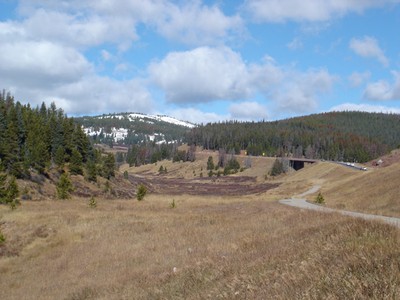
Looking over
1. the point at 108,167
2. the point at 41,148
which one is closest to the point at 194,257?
the point at 41,148

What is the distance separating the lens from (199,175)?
178 meters

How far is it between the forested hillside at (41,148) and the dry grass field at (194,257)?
34731mm

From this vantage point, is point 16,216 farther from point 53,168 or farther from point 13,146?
point 53,168

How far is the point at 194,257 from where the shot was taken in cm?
1434

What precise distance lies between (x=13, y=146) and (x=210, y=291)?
63471mm

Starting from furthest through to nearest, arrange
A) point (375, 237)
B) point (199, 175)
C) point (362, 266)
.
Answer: point (199, 175) → point (375, 237) → point (362, 266)

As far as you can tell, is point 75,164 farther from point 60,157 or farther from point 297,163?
point 297,163

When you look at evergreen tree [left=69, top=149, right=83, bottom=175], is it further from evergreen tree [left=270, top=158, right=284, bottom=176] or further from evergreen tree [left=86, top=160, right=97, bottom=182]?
evergreen tree [left=270, top=158, right=284, bottom=176]

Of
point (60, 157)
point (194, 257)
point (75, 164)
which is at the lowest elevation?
point (194, 257)

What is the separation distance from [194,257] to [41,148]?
61.9m

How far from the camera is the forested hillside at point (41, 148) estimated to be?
63.2 m

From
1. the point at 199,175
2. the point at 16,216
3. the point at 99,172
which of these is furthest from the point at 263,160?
the point at 16,216

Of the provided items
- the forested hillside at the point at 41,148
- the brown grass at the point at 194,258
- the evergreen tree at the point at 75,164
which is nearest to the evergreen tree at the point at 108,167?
the forested hillside at the point at 41,148

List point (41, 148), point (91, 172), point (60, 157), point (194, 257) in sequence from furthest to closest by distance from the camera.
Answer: point (91, 172) → point (60, 157) → point (41, 148) → point (194, 257)
